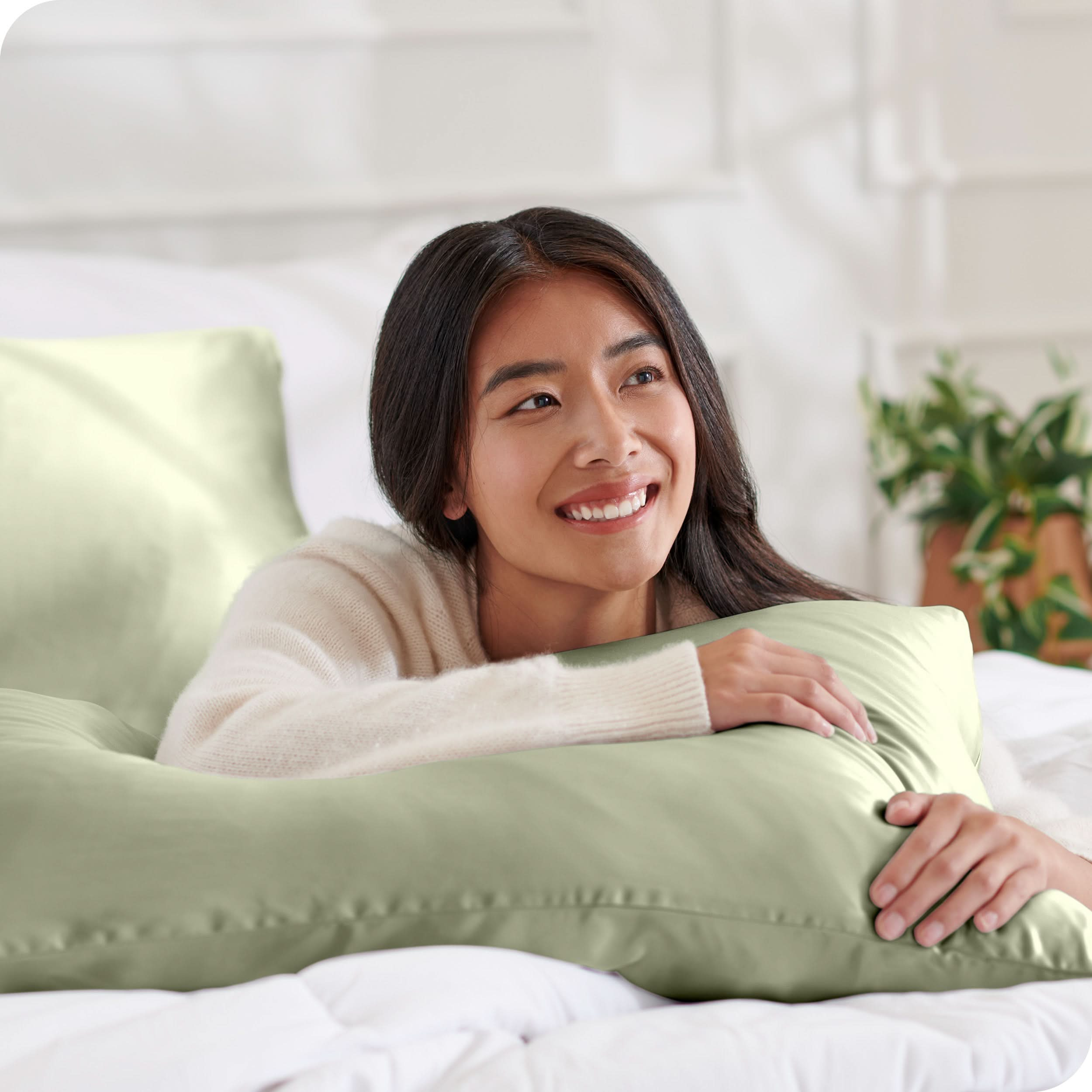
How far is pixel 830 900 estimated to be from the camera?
672mm

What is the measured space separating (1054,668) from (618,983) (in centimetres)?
103

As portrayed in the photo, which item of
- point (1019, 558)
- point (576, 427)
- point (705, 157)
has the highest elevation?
point (705, 157)

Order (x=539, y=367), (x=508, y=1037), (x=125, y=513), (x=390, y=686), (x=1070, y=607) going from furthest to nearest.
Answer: (x=1070, y=607) < (x=125, y=513) < (x=539, y=367) < (x=390, y=686) < (x=508, y=1037)

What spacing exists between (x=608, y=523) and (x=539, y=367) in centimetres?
14

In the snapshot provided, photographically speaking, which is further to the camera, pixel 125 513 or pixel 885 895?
pixel 125 513

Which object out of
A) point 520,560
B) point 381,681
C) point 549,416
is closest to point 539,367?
point 549,416

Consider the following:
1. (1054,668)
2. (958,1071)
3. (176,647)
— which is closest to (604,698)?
(958,1071)

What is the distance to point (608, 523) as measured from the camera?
1029mm

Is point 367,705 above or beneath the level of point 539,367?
beneath

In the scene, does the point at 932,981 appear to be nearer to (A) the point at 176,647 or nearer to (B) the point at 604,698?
(B) the point at 604,698

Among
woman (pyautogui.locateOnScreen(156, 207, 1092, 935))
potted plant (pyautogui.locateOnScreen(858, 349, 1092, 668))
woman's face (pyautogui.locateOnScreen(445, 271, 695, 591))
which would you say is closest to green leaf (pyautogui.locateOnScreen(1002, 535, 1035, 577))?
potted plant (pyautogui.locateOnScreen(858, 349, 1092, 668))

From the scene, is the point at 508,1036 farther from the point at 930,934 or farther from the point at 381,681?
the point at 381,681

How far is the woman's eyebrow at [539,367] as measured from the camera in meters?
1.02

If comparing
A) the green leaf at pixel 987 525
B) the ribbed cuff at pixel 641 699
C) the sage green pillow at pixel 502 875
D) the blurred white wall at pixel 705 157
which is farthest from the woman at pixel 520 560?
the blurred white wall at pixel 705 157
